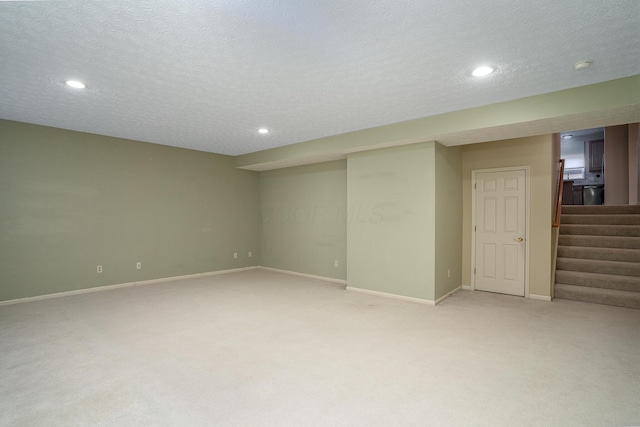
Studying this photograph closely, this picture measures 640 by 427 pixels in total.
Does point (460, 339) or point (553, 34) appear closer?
point (553, 34)

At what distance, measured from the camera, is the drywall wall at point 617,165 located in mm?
8250

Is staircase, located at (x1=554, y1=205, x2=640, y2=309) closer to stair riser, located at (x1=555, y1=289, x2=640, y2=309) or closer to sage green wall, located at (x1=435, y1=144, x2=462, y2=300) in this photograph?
stair riser, located at (x1=555, y1=289, x2=640, y2=309)

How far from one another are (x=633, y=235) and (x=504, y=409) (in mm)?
5219

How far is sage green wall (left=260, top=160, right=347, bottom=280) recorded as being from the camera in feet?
20.9

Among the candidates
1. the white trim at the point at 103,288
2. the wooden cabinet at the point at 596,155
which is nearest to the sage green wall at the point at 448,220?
the white trim at the point at 103,288

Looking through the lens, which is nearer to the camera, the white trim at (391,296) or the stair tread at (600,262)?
the white trim at (391,296)

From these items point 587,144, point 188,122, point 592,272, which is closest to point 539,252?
point 592,272

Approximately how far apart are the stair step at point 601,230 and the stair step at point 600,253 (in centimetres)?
48

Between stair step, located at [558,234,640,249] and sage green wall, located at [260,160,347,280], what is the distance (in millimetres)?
3877

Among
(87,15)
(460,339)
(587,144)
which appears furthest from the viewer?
(587,144)

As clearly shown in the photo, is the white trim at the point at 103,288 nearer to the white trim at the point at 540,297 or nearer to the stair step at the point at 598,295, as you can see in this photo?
the white trim at the point at 540,297

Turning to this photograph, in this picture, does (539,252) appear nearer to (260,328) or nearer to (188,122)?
(260,328)

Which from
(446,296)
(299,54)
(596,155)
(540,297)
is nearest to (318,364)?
(299,54)

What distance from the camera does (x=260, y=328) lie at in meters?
3.69
